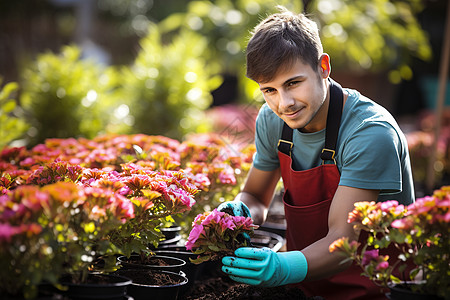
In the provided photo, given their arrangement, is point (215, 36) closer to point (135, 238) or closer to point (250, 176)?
point (250, 176)

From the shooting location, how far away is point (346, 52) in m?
5.63

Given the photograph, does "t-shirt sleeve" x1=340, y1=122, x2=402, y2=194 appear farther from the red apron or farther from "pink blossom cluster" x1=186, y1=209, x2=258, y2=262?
"pink blossom cluster" x1=186, y1=209, x2=258, y2=262

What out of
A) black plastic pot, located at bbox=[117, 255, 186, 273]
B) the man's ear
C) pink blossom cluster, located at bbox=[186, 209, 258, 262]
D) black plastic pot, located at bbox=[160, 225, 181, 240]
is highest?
the man's ear

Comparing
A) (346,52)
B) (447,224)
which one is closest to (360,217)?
(447,224)

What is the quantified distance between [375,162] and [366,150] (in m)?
0.05

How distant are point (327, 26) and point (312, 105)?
337 centimetres

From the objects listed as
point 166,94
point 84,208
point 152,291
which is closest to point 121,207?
point 84,208

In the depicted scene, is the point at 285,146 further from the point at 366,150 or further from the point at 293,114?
the point at 366,150

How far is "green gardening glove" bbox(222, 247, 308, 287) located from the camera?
1587 millimetres

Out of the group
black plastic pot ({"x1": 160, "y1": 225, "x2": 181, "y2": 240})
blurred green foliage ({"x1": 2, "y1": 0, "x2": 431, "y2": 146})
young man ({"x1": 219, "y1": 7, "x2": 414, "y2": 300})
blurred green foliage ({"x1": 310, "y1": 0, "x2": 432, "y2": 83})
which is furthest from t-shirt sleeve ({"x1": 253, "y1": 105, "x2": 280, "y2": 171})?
blurred green foliage ({"x1": 310, "y1": 0, "x2": 432, "y2": 83})

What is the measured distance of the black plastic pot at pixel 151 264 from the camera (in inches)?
71.2

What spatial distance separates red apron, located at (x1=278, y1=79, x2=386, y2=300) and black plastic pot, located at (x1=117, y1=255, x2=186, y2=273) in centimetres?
52

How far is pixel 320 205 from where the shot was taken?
77.2 inches

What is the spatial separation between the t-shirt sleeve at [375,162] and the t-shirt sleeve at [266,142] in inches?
20.8
